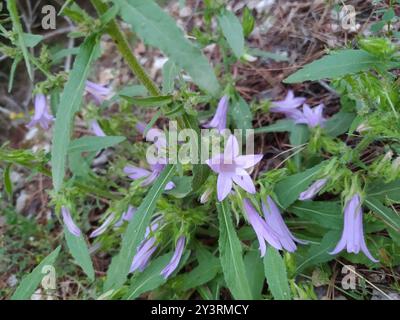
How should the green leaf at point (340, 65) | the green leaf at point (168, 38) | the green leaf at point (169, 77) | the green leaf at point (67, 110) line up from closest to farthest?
1. the green leaf at point (168, 38)
2. the green leaf at point (67, 110)
3. the green leaf at point (340, 65)
4. the green leaf at point (169, 77)

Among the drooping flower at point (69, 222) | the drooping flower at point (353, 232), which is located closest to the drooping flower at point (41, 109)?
the drooping flower at point (69, 222)

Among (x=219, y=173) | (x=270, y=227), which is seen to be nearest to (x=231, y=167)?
(x=219, y=173)

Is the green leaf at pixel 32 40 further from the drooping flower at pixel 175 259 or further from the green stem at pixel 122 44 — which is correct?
the drooping flower at pixel 175 259

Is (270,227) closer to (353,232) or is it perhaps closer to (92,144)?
(353,232)

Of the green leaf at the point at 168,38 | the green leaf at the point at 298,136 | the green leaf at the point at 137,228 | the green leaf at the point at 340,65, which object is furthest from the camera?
the green leaf at the point at 298,136

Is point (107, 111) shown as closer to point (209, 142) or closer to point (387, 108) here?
point (209, 142)
